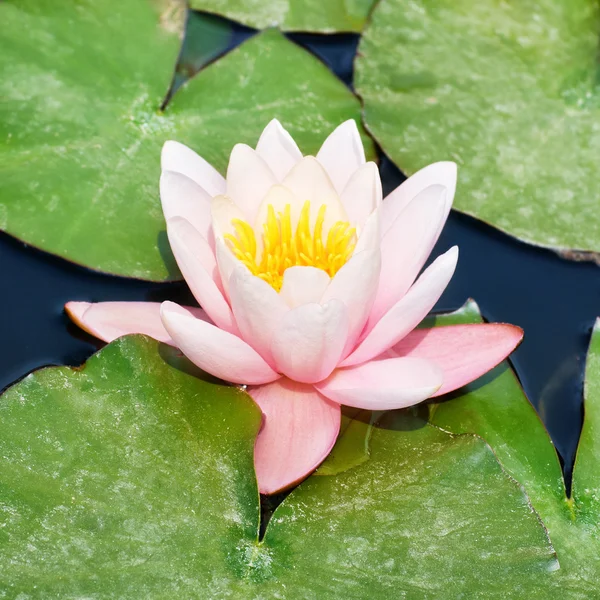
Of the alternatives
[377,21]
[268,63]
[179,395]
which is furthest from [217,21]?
[179,395]

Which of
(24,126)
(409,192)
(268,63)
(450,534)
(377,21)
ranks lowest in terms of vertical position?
(450,534)

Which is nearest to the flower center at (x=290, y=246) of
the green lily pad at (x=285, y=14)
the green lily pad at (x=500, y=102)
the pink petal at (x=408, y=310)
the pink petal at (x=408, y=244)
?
the pink petal at (x=408, y=244)

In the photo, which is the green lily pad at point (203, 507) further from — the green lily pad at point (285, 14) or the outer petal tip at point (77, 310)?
the green lily pad at point (285, 14)

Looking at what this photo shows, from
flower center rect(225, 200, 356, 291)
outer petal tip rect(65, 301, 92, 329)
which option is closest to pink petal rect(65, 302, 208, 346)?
outer petal tip rect(65, 301, 92, 329)

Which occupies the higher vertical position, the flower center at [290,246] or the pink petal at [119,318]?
the flower center at [290,246]

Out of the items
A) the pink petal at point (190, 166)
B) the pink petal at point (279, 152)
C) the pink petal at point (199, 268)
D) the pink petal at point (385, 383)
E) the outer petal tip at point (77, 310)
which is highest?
the pink petal at point (279, 152)

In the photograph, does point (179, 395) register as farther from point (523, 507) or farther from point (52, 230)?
point (523, 507)
